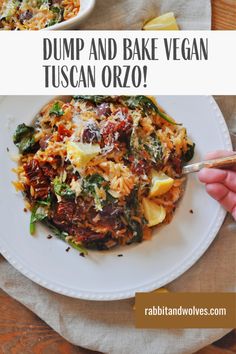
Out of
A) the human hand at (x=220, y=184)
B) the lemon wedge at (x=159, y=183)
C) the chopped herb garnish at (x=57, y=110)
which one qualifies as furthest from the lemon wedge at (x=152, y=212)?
the chopped herb garnish at (x=57, y=110)

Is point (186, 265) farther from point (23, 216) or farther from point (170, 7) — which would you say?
point (170, 7)

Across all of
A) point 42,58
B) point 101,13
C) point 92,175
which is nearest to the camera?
point 92,175

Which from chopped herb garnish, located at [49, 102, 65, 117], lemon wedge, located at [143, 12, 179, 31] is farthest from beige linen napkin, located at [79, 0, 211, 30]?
chopped herb garnish, located at [49, 102, 65, 117]

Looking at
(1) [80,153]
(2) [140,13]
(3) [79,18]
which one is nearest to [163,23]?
(2) [140,13]

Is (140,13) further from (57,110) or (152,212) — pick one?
(152,212)

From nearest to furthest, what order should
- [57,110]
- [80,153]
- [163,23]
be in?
1. [80,153]
2. [57,110]
3. [163,23]

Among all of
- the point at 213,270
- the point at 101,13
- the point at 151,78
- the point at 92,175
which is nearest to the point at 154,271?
the point at 213,270

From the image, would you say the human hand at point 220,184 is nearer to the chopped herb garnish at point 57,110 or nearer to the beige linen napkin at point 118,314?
the beige linen napkin at point 118,314
